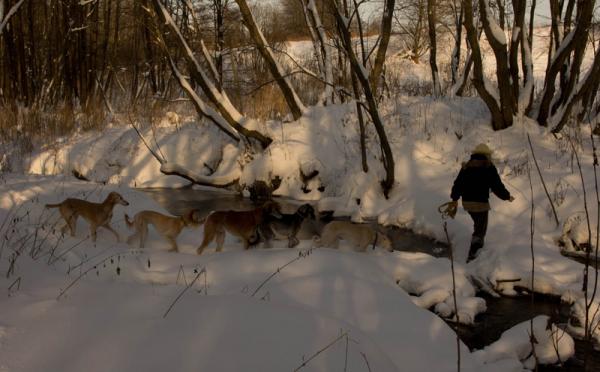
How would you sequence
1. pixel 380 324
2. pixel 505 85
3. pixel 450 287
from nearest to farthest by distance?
pixel 380 324 < pixel 450 287 < pixel 505 85

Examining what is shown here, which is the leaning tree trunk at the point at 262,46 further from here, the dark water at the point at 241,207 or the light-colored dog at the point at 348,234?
the light-colored dog at the point at 348,234

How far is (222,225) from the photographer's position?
669 cm

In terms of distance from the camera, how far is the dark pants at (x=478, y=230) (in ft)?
24.0

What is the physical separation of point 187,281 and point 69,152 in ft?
37.0

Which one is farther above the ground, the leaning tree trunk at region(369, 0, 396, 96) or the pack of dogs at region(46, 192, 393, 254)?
the leaning tree trunk at region(369, 0, 396, 96)

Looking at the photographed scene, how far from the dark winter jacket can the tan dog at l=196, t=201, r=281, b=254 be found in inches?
113

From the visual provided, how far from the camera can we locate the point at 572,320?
17.8ft

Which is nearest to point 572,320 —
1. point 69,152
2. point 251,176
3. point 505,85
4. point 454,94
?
point 505,85

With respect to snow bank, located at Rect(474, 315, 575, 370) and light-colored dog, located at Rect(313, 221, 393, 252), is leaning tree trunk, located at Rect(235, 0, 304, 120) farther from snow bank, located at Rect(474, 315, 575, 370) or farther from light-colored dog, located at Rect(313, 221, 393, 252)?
snow bank, located at Rect(474, 315, 575, 370)

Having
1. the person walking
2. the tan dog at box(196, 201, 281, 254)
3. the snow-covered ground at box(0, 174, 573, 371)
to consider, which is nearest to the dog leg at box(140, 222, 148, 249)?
the snow-covered ground at box(0, 174, 573, 371)

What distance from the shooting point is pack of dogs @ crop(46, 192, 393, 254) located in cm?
661

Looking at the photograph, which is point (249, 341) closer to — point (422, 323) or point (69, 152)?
point (422, 323)

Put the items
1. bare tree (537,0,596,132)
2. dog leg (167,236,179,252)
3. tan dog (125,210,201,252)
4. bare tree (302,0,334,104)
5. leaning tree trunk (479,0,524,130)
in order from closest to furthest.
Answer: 1. tan dog (125,210,201,252)
2. dog leg (167,236,179,252)
3. bare tree (537,0,596,132)
4. leaning tree trunk (479,0,524,130)
5. bare tree (302,0,334,104)

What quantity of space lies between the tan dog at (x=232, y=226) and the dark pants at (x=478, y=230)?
2995mm
